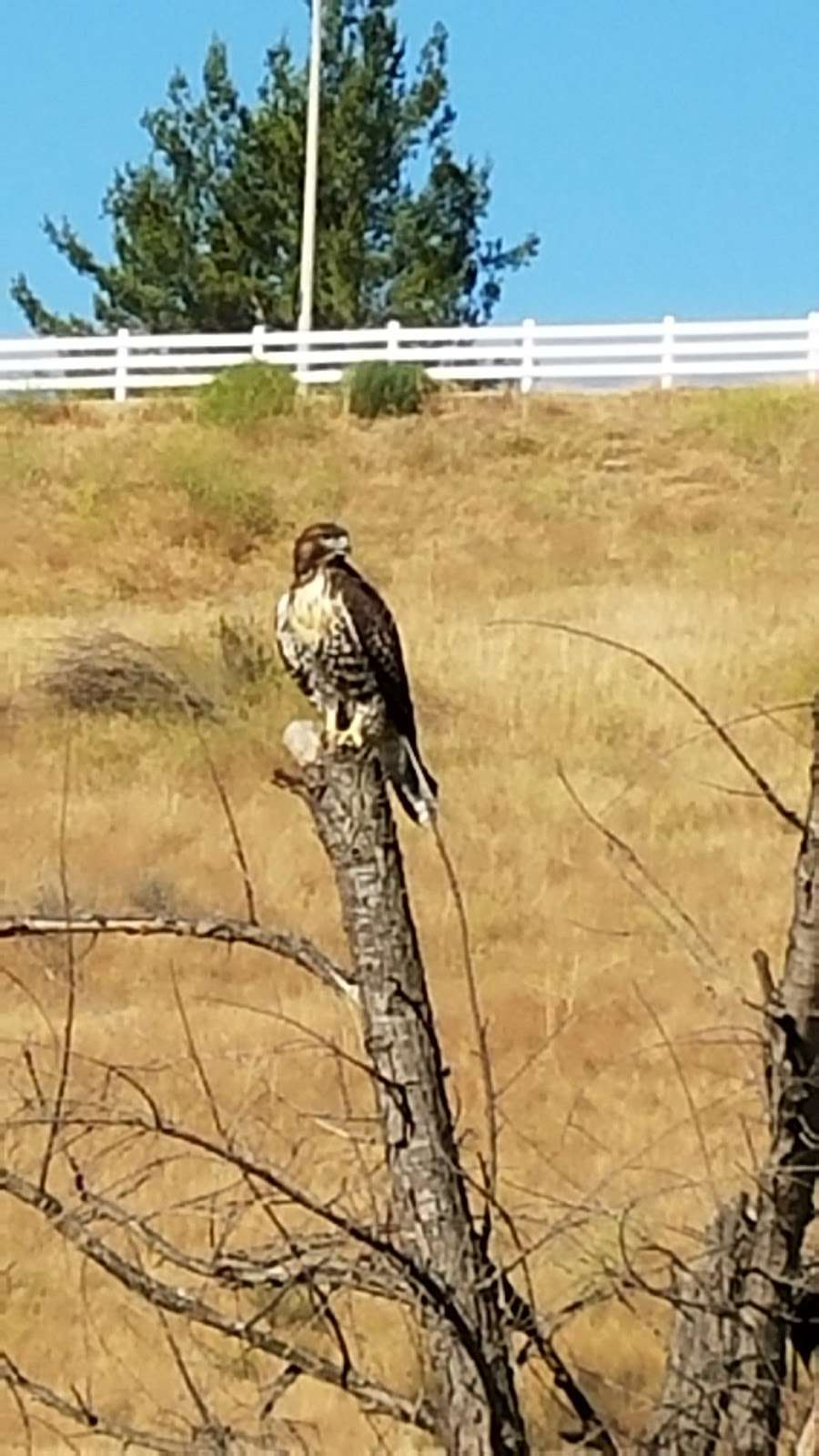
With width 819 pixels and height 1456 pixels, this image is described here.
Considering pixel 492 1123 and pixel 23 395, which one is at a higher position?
pixel 23 395

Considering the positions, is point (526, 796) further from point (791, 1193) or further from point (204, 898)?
point (791, 1193)

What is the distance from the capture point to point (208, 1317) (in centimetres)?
232

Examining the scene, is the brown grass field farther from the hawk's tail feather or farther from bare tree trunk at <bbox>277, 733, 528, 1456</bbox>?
the hawk's tail feather

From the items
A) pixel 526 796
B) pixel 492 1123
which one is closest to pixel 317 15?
pixel 526 796

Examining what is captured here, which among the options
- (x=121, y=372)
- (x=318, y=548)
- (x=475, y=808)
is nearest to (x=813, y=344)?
(x=121, y=372)

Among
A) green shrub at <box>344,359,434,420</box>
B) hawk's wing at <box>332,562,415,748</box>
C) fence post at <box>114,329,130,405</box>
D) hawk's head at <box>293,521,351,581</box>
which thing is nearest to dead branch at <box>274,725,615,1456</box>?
hawk's wing at <box>332,562,415,748</box>

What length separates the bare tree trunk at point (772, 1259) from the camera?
219 cm

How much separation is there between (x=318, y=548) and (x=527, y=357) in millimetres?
20098

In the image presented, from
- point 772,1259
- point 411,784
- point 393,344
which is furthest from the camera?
point 393,344

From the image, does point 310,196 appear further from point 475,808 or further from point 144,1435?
point 144,1435

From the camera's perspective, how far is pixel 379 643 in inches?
200

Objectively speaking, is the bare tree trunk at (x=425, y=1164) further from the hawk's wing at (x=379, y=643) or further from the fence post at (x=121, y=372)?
the fence post at (x=121, y=372)

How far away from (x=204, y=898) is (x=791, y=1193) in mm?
10554

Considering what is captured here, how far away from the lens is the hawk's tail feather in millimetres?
4230
